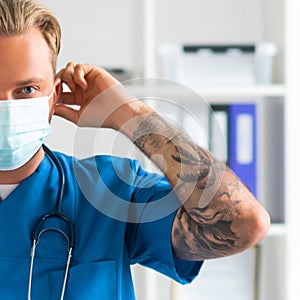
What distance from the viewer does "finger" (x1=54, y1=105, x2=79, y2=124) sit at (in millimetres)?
1396

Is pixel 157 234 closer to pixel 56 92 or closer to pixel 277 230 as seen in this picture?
pixel 56 92

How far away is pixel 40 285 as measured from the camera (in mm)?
1291

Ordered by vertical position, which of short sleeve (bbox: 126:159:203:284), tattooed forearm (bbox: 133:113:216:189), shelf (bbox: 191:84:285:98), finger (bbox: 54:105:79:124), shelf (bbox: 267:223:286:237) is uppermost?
finger (bbox: 54:105:79:124)

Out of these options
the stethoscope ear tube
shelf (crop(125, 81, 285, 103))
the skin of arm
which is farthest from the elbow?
shelf (crop(125, 81, 285, 103))

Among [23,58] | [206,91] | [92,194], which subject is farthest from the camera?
[206,91]

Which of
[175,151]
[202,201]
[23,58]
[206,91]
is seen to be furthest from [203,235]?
[206,91]

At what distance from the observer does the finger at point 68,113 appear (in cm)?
140

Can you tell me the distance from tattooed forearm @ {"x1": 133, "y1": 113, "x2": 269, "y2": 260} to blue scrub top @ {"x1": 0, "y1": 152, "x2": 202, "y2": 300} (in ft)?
0.12

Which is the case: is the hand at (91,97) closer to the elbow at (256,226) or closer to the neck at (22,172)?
the neck at (22,172)

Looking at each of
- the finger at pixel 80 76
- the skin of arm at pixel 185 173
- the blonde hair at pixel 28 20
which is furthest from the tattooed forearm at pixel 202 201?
the blonde hair at pixel 28 20

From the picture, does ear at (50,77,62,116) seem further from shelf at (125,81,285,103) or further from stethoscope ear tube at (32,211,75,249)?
shelf at (125,81,285,103)

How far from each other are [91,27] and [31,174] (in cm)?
118

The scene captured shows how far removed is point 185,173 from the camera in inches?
52.1

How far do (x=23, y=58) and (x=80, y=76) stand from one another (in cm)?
13
